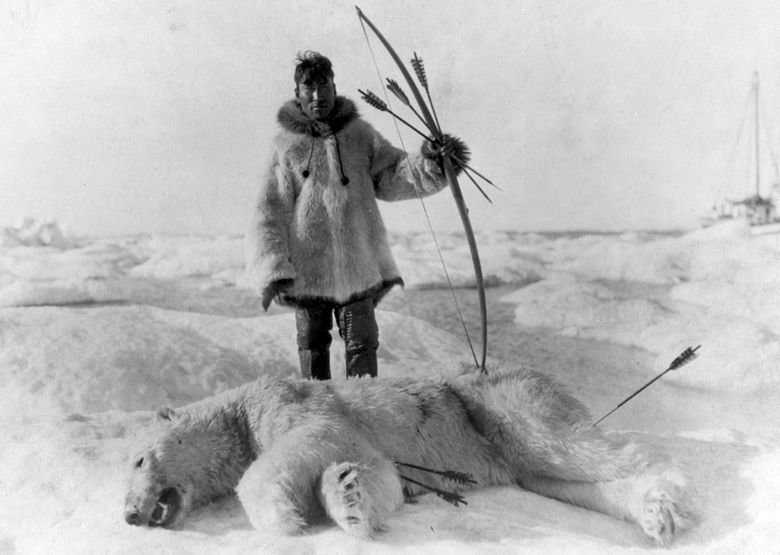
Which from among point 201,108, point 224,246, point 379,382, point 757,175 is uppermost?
point 201,108

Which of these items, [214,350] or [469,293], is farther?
[469,293]

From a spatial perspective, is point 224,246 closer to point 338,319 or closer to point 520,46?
point 338,319

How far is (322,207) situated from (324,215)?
27mm

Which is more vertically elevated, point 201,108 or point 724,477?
point 201,108

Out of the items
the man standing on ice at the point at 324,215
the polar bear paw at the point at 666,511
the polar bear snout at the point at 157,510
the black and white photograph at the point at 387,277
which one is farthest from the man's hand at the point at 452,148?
the polar bear snout at the point at 157,510

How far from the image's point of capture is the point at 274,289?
223 cm

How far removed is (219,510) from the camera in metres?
1.64

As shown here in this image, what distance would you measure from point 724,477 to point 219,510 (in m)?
1.35

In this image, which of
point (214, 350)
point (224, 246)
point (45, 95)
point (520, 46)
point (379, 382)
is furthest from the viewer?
point (224, 246)

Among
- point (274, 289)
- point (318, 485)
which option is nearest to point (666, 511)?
point (318, 485)

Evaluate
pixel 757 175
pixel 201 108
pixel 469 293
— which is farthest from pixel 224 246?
pixel 757 175

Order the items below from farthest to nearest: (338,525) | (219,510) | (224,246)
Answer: (224,246) < (219,510) < (338,525)

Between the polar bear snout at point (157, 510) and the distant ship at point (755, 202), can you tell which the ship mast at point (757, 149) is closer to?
the distant ship at point (755, 202)

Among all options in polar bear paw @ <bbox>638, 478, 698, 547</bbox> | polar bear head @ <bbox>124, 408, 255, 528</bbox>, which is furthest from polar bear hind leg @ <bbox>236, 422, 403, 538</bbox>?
polar bear paw @ <bbox>638, 478, 698, 547</bbox>
